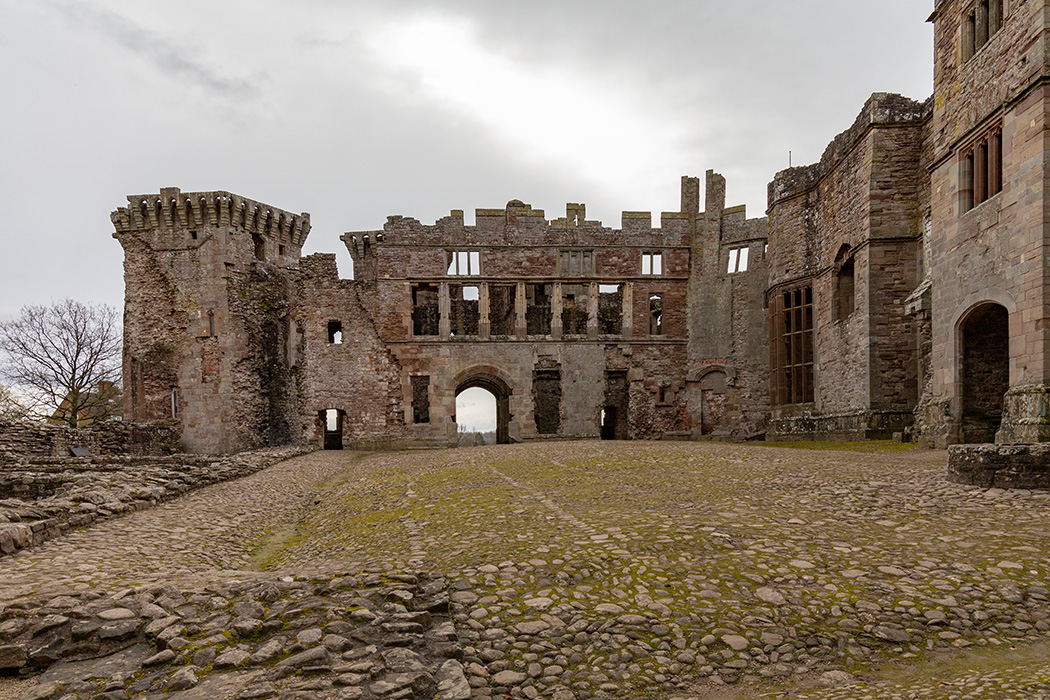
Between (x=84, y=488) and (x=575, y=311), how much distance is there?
71.4 ft

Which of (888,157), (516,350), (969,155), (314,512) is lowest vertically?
(314,512)

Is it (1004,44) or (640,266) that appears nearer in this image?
(1004,44)

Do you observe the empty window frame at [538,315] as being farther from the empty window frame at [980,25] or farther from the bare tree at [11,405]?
the bare tree at [11,405]

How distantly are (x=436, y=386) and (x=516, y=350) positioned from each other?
154 inches

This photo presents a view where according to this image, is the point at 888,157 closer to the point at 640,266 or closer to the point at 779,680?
the point at 640,266

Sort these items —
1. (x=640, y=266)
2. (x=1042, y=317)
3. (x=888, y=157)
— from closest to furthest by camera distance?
(x=1042, y=317) < (x=888, y=157) < (x=640, y=266)

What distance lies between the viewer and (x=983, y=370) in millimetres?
12867

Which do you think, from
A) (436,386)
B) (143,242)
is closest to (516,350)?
(436,386)

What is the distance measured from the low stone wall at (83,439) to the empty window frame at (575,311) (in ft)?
58.6

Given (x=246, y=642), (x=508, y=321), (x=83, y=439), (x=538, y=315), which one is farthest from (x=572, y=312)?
(x=246, y=642)

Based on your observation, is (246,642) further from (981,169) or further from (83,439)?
(83,439)

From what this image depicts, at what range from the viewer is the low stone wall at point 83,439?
1695 centimetres

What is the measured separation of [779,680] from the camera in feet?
11.7

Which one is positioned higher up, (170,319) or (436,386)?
(170,319)
